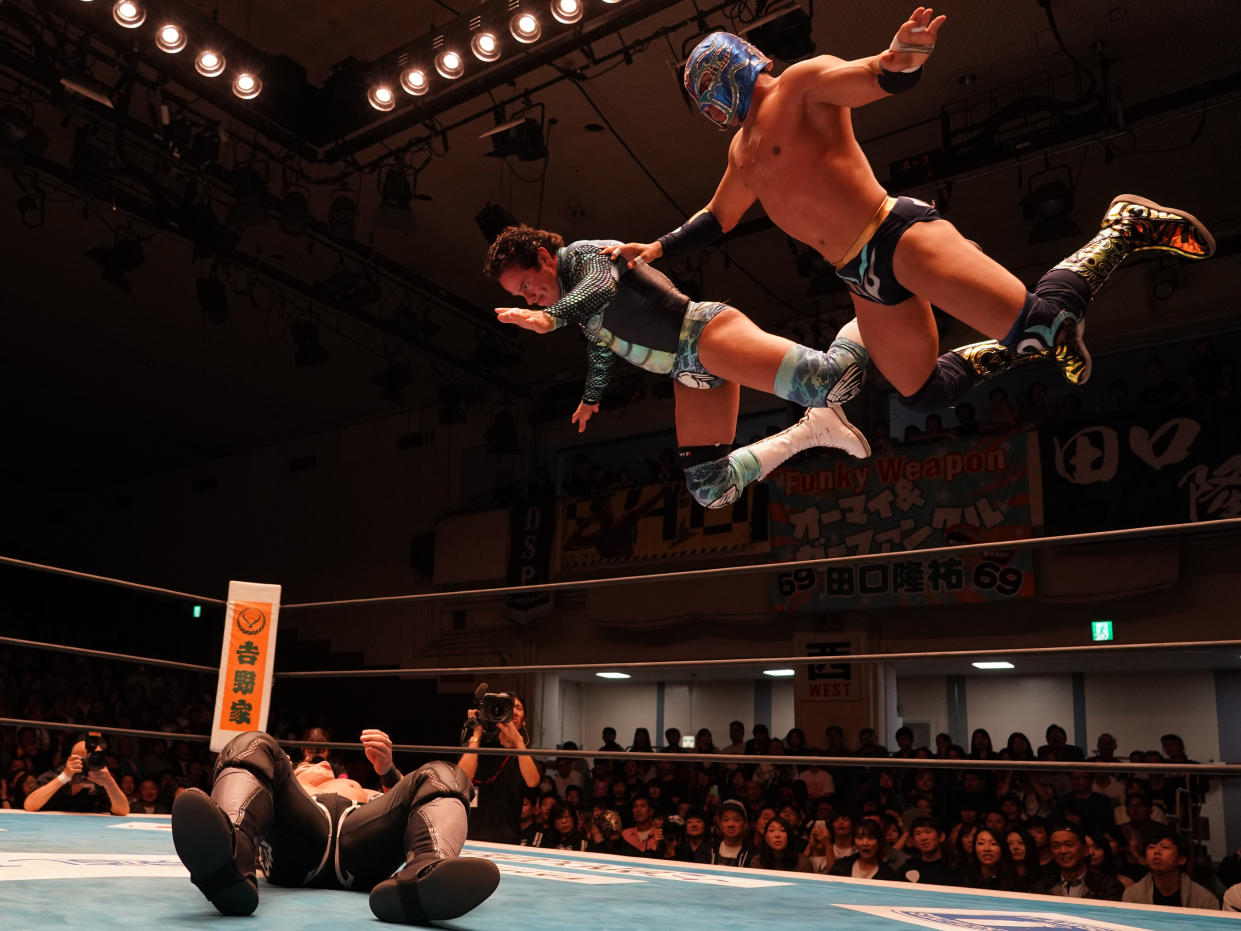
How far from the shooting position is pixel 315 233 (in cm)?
787

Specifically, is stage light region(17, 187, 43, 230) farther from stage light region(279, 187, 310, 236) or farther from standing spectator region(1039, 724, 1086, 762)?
standing spectator region(1039, 724, 1086, 762)

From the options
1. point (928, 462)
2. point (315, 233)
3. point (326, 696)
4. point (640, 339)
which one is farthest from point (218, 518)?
point (640, 339)

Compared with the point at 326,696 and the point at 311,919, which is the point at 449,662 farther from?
the point at 311,919

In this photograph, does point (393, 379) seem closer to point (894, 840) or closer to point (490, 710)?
point (894, 840)

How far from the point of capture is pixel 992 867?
4715mm

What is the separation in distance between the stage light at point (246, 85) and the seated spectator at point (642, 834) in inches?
168

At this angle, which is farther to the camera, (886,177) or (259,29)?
(886,177)

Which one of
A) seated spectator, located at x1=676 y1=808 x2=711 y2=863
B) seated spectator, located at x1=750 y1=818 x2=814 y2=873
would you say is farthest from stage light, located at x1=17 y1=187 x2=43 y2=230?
seated spectator, located at x1=750 y1=818 x2=814 y2=873

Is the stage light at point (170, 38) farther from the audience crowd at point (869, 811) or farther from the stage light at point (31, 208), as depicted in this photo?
the audience crowd at point (869, 811)

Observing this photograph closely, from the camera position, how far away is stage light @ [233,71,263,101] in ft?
18.1

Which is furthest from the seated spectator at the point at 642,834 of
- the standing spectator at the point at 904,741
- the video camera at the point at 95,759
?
the video camera at the point at 95,759

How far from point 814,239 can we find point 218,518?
38.9ft

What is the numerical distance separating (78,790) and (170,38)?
3.58 metres

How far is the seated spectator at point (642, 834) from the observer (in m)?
5.59
